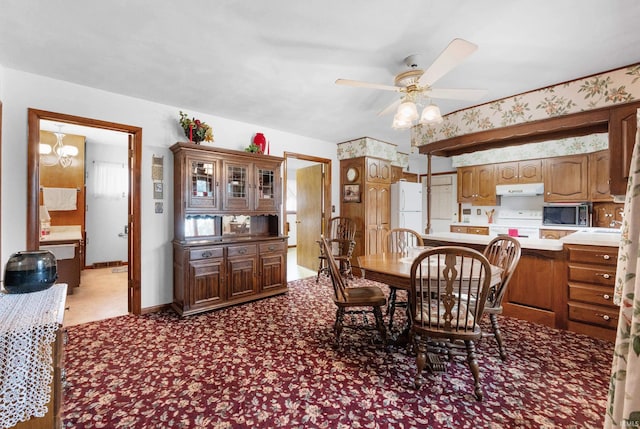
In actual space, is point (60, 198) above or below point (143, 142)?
below

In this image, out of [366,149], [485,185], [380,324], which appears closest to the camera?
[380,324]

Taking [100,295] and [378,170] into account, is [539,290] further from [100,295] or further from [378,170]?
[100,295]

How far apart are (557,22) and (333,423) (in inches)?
115

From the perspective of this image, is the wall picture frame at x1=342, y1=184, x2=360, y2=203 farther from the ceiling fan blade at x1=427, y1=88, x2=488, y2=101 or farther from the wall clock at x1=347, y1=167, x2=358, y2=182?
the ceiling fan blade at x1=427, y1=88, x2=488, y2=101

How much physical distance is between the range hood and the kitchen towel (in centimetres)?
807

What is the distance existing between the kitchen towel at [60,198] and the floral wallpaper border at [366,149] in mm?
4939

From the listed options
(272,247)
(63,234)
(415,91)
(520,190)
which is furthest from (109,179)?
(520,190)

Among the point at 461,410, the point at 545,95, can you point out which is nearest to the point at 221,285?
the point at 461,410

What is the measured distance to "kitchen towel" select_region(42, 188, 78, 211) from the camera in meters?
4.83

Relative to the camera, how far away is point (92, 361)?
225cm

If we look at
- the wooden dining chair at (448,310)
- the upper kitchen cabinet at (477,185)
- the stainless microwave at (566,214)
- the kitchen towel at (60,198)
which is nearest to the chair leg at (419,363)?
the wooden dining chair at (448,310)

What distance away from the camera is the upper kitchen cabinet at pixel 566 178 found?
4.70m

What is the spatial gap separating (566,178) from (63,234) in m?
8.39

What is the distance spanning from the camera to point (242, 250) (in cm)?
355
